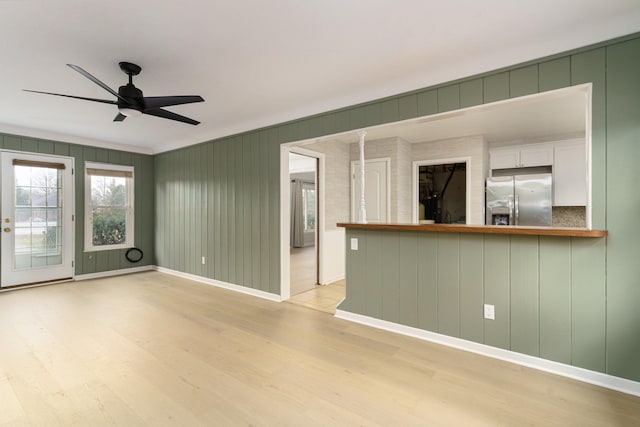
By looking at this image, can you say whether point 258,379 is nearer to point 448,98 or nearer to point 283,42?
point 283,42

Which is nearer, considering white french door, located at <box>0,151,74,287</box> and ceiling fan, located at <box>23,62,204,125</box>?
ceiling fan, located at <box>23,62,204,125</box>

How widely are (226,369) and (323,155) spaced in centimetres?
359

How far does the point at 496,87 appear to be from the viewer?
256cm

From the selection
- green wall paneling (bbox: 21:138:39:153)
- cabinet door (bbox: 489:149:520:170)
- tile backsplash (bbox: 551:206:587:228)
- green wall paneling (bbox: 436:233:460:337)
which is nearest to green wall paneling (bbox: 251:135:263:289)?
green wall paneling (bbox: 436:233:460:337)

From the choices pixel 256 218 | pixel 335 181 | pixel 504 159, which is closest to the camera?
pixel 256 218

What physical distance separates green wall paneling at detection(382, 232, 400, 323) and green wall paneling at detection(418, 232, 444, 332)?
0.17 meters

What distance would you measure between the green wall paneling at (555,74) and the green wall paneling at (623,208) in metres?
0.23

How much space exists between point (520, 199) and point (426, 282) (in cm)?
295

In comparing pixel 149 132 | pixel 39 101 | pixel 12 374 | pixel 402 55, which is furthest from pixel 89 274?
pixel 402 55

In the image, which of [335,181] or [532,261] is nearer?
[532,261]

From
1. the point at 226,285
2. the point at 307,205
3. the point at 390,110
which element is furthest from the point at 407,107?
the point at 307,205

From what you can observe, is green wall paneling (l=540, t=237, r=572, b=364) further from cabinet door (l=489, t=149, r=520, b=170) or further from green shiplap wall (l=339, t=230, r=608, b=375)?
cabinet door (l=489, t=149, r=520, b=170)

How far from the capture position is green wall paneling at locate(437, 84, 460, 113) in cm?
276

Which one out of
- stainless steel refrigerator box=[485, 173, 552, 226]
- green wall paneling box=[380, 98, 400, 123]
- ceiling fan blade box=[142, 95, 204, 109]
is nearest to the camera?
ceiling fan blade box=[142, 95, 204, 109]
